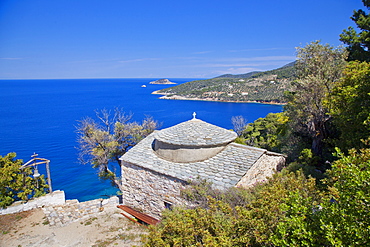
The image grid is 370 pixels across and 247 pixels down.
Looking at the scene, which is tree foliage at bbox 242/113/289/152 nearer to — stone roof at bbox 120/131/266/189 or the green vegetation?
the green vegetation

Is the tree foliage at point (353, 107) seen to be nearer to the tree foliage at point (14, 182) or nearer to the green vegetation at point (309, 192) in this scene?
the green vegetation at point (309, 192)

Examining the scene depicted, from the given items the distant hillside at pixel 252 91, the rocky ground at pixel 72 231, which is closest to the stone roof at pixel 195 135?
the rocky ground at pixel 72 231

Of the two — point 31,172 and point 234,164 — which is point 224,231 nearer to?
point 234,164

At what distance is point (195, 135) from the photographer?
1085 centimetres

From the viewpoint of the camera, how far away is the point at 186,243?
4594 mm

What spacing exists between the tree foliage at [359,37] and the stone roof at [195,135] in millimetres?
11019

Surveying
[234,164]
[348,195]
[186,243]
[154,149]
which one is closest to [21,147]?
[154,149]

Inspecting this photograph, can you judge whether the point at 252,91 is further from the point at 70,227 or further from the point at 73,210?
the point at 70,227

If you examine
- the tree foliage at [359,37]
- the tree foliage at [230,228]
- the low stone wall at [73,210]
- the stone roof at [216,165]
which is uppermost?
the tree foliage at [359,37]

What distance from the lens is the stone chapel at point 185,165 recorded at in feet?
30.7

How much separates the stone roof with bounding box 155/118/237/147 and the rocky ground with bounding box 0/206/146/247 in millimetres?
4033

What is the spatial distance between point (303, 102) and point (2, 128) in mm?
52568

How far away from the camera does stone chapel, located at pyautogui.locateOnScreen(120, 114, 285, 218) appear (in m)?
9.37

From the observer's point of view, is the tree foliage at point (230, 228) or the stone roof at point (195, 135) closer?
the tree foliage at point (230, 228)
